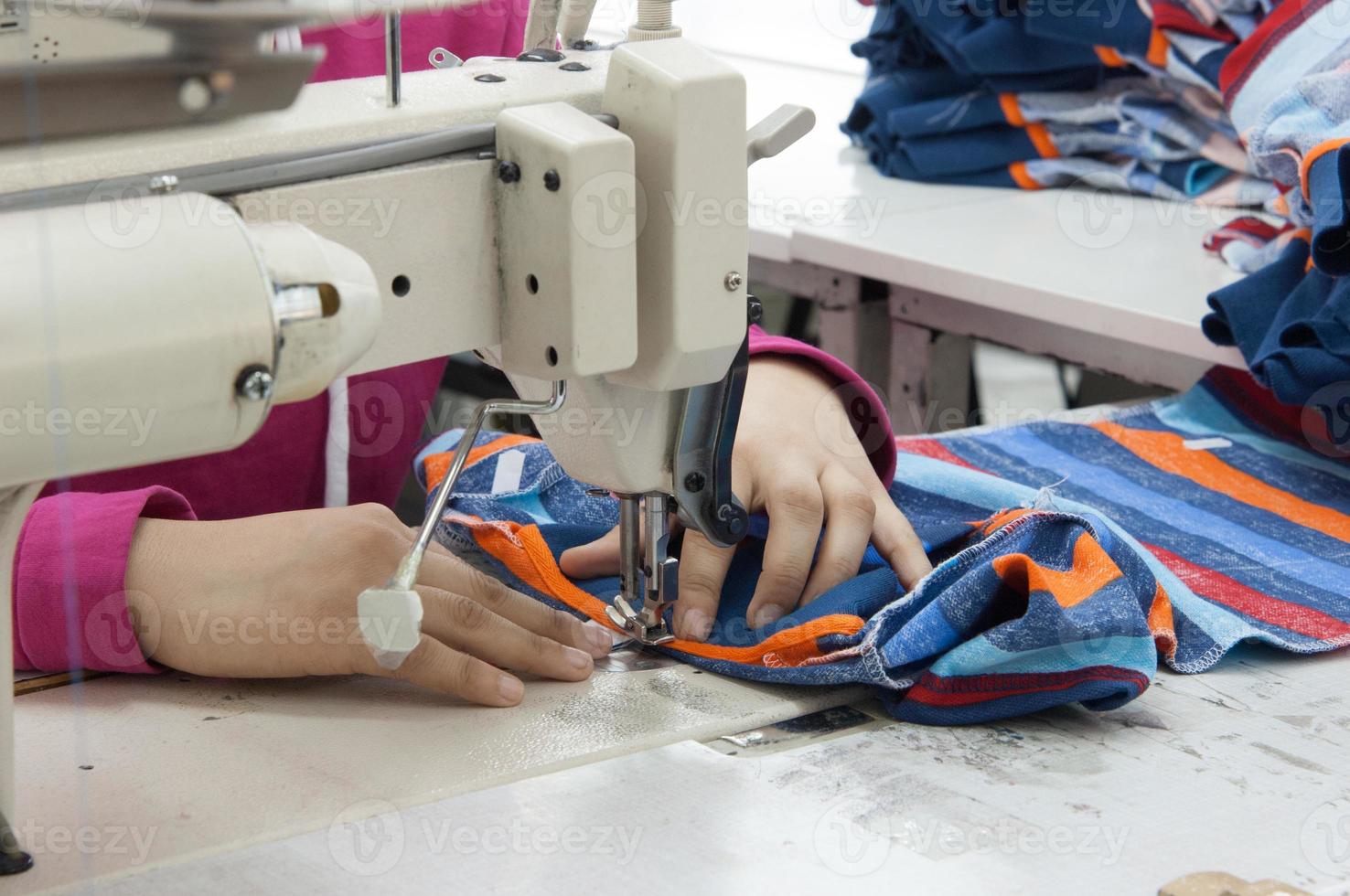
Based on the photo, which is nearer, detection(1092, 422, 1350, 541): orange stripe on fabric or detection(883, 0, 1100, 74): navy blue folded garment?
detection(1092, 422, 1350, 541): orange stripe on fabric

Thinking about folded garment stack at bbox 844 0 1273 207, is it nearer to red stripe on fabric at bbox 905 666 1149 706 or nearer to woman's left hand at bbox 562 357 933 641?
woman's left hand at bbox 562 357 933 641

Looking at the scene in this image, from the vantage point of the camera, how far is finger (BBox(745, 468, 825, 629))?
1077mm

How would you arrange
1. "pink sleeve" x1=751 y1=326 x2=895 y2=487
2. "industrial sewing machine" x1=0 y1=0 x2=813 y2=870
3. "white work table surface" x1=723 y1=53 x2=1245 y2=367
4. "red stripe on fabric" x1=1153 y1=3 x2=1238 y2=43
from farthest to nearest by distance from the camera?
"red stripe on fabric" x1=1153 y1=3 x2=1238 y2=43 < "white work table surface" x1=723 y1=53 x2=1245 y2=367 < "pink sleeve" x1=751 y1=326 x2=895 y2=487 < "industrial sewing machine" x1=0 y1=0 x2=813 y2=870

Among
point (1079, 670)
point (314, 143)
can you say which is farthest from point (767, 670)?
point (314, 143)

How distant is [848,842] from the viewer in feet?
2.68

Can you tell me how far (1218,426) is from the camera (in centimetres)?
147

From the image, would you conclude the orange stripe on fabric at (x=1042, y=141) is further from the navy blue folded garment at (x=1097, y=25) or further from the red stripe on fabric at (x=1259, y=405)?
the red stripe on fabric at (x=1259, y=405)

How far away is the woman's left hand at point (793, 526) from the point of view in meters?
1.08

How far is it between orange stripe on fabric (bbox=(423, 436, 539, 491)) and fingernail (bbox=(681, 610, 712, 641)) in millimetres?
246

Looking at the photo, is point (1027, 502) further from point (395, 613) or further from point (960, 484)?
point (395, 613)

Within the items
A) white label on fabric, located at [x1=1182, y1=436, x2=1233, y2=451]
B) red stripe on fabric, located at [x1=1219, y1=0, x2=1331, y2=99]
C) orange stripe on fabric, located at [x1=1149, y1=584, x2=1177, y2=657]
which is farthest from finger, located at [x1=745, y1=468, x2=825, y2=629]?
red stripe on fabric, located at [x1=1219, y1=0, x2=1331, y2=99]

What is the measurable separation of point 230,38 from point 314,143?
0.16 metres

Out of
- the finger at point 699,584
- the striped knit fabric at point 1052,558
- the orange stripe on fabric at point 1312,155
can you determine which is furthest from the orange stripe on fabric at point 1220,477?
the finger at point 699,584

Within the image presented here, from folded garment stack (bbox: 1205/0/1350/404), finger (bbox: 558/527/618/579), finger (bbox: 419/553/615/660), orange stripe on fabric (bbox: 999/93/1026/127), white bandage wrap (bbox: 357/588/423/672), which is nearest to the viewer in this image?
white bandage wrap (bbox: 357/588/423/672)
